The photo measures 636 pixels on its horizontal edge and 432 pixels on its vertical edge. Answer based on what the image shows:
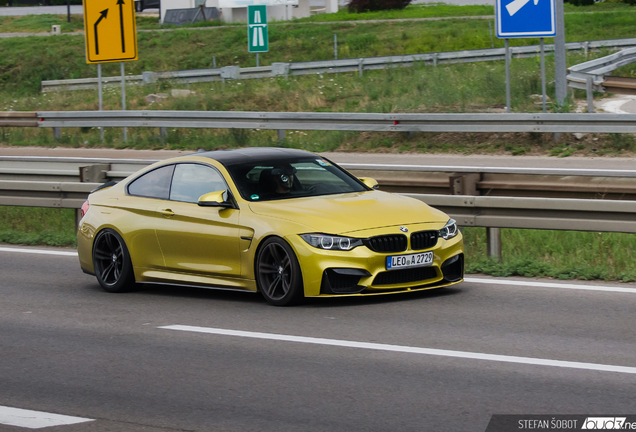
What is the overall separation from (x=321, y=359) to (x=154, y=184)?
12.3 feet

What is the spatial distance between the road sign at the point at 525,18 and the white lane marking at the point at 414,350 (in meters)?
9.97

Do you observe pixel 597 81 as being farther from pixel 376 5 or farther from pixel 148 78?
pixel 376 5

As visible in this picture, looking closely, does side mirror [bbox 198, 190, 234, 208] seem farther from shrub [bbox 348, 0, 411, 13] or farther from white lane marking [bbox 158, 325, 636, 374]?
shrub [bbox 348, 0, 411, 13]

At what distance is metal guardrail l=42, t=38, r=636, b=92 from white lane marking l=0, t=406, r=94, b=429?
26.7 m

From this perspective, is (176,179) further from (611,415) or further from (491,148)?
(491,148)

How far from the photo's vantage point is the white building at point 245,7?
6750 centimetres

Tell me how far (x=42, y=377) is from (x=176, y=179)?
11.1ft

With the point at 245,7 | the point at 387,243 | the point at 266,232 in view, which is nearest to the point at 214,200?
the point at 266,232

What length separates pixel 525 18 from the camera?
53.5 ft

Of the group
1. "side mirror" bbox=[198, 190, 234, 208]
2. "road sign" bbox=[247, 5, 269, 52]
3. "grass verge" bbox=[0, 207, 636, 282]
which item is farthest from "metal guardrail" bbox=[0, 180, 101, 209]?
"road sign" bbox=[247, 5, 269, 52]

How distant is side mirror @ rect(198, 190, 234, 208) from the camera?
8875mm

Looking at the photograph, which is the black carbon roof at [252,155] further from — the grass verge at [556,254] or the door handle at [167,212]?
the grass verge at [556,254]

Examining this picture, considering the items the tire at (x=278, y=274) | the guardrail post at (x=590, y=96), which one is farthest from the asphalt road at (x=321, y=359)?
the guardrail post at (x=590, y=96)

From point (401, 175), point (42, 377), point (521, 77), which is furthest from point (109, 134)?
point (42, 377)
